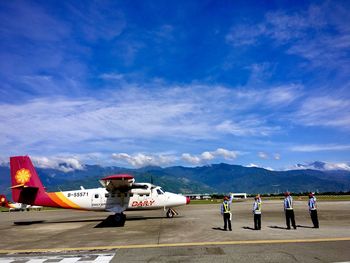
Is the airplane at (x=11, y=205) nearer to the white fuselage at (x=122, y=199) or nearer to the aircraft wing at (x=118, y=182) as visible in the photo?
the white fuselage at (x=122, y=199)

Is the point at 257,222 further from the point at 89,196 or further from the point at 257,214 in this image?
the point at 89,196

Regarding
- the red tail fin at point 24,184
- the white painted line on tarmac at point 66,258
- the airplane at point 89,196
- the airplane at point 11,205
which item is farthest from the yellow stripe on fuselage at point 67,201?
the airplane at point 11,205

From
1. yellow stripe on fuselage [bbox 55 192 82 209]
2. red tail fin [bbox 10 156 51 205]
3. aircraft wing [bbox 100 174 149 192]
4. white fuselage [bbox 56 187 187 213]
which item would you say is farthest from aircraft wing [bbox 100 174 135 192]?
red tail fin [bbox 10 156 51 205]

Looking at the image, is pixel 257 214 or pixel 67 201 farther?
pixel 67 201

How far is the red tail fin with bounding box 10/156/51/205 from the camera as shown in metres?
28.3

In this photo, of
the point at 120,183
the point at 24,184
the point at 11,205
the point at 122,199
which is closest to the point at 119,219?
the point at 122,199

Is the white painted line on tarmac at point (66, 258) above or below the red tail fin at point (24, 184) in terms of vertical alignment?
below

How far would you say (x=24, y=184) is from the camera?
28375 millimetres

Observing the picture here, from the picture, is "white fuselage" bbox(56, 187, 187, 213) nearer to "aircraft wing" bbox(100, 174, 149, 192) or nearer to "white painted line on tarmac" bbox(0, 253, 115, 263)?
"aircraft wing" bbox(100, 174, 149, 192)

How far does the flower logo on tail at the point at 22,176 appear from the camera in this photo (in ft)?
93.0

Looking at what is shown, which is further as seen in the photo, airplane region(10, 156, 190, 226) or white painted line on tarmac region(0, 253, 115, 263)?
airplane region(10, 156, 190, 226)

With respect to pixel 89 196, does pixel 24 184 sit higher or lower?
higher

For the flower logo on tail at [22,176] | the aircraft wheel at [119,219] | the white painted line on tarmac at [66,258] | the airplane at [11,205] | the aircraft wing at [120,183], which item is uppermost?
the flower logo on tail at [22,176]

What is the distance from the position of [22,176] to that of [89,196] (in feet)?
20.8
